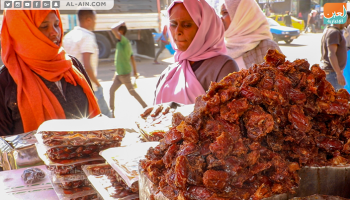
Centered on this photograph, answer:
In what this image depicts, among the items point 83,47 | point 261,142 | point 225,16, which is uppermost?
point 225,16

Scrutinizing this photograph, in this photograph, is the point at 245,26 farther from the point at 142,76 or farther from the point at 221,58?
the point at 142,76

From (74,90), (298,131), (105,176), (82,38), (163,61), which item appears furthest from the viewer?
(163,61)

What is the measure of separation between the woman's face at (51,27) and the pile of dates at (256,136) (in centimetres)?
185

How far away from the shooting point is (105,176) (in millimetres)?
1380

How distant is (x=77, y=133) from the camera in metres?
1.52

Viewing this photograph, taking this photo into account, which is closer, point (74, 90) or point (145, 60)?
point (74, 90)

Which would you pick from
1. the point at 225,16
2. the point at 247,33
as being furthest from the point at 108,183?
the point at 225,16

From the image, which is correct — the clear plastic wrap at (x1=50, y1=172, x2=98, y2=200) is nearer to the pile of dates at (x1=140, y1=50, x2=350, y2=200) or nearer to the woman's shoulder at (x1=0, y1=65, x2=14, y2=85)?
the pile of dates at (x1=140, y1=50, x2=350, y2=200)

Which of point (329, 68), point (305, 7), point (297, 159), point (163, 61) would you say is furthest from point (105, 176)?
point (163, 61)

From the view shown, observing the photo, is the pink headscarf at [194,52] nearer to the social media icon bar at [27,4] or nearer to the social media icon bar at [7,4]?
the social media icon bar at [27,4]

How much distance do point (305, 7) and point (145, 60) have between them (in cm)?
780

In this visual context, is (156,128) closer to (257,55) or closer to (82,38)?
(257,55)

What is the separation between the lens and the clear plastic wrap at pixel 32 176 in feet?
5.17

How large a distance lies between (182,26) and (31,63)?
1273 millimetres
